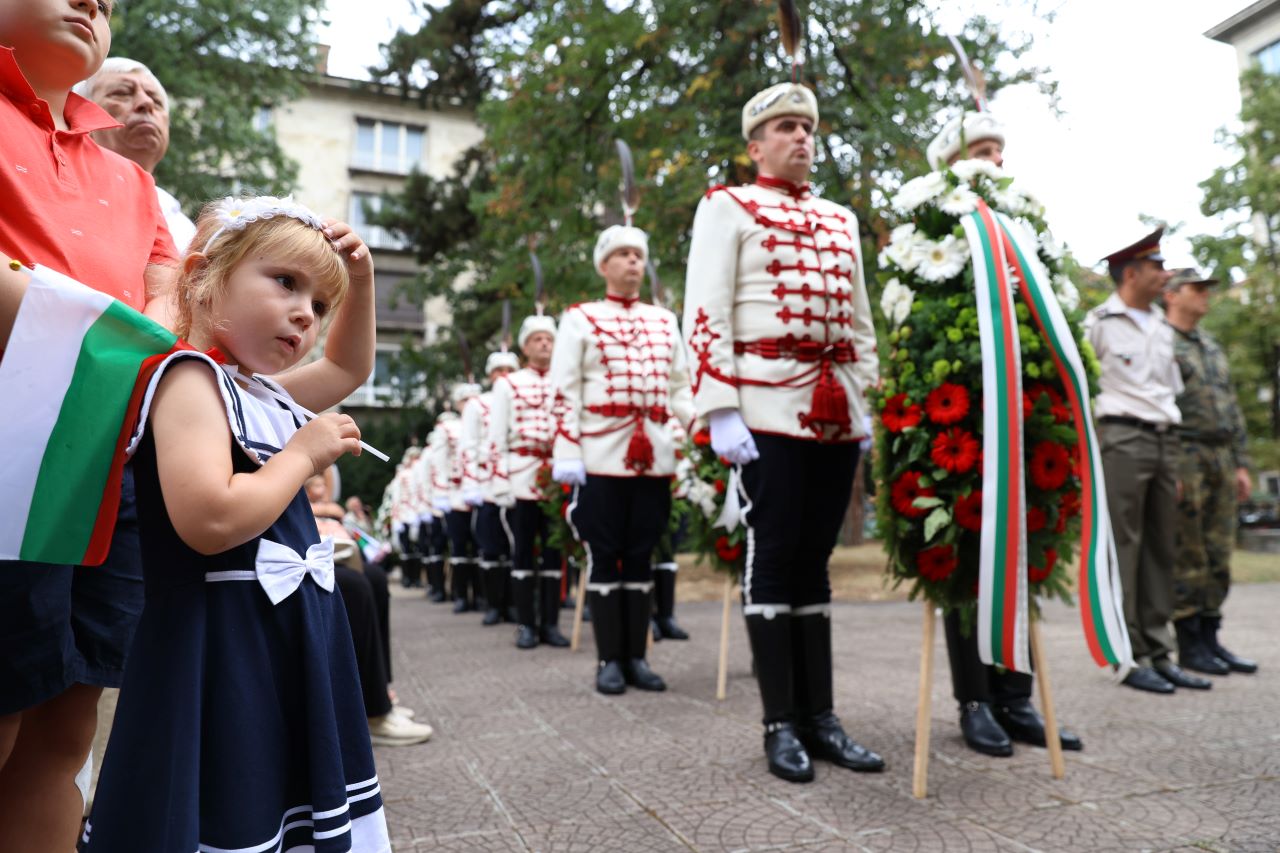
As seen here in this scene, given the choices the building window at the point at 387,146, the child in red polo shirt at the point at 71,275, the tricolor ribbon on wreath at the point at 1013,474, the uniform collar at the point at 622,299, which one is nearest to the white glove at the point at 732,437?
the tricolor ribbon on wreath at the point at 1013,474

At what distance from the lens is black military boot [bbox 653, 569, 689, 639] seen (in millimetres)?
6543

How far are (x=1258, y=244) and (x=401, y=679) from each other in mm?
24328

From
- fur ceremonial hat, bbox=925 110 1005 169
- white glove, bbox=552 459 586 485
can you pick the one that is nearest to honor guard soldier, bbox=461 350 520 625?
white glove, bbox=552 459 586 485

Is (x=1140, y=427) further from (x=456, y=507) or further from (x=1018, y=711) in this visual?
(x=456, y=507)

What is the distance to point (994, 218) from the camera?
9.96 ft

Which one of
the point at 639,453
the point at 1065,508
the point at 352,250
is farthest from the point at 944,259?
the point at 352,250

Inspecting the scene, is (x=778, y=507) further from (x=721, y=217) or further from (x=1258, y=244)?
(x=1258, y=244)

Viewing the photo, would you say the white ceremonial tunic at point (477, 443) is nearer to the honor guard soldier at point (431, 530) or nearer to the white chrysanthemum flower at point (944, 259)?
the honor guard soldier at point (431, 530)

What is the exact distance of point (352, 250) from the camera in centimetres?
Answer: 171

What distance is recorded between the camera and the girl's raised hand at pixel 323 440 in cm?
147

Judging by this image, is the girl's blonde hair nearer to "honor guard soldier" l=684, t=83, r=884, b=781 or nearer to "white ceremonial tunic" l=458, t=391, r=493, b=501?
"honor guard soldier" l=684, t=83, r=884, b=781

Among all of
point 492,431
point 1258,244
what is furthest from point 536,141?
point 1258,244

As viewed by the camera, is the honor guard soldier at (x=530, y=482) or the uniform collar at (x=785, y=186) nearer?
the uniform collar at (x=785, y=186)

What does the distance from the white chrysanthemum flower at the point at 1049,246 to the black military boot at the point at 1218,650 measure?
9.18 feet
